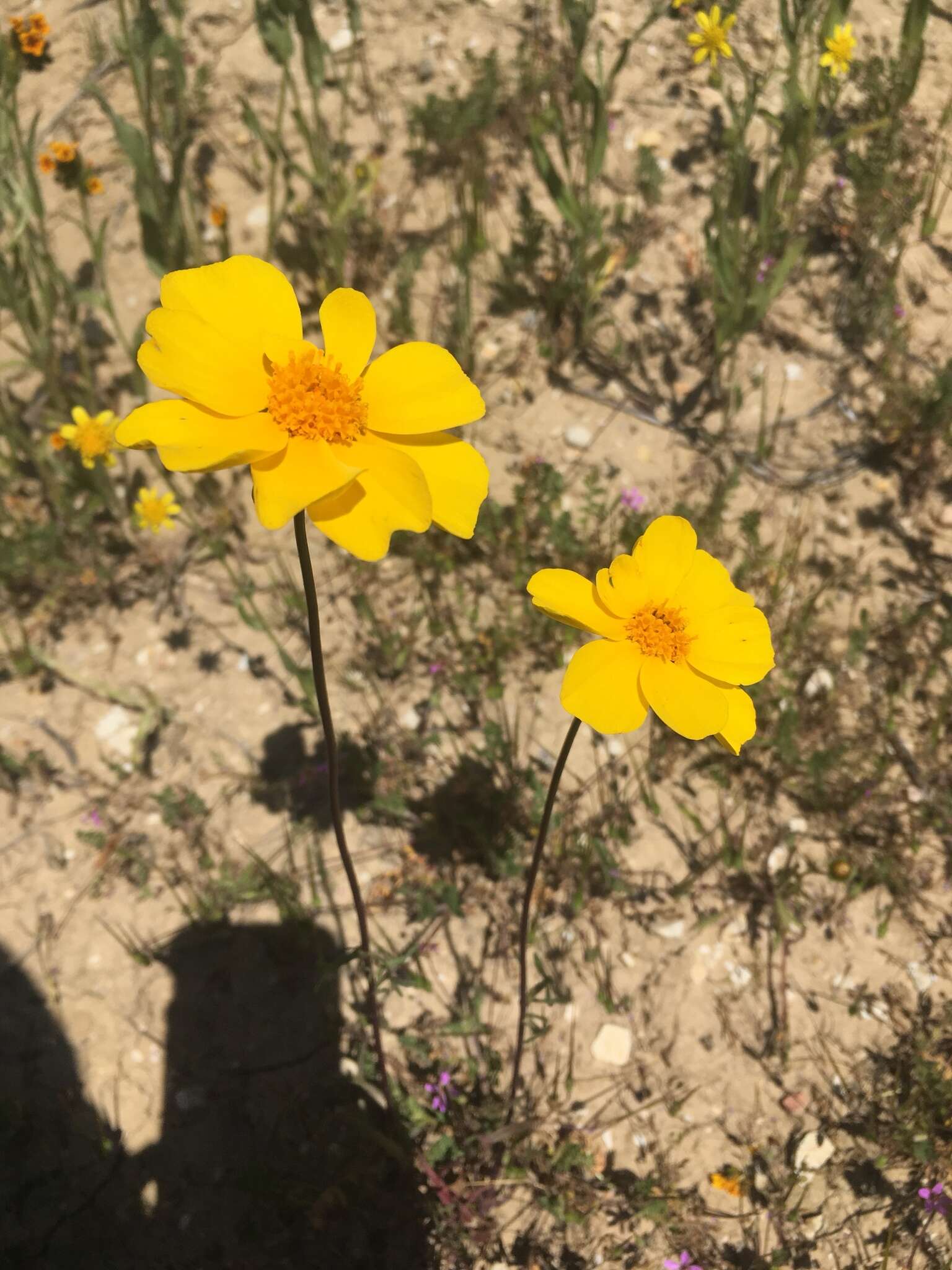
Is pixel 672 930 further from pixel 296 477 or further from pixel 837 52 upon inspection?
pixel 837 52

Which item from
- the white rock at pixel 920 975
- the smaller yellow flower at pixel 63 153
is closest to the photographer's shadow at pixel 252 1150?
the white rock at pixel 920 975

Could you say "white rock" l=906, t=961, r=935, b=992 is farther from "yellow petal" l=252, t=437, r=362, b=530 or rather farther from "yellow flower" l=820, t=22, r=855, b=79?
"yellow flower" l=820, t=22, r=855, b=79

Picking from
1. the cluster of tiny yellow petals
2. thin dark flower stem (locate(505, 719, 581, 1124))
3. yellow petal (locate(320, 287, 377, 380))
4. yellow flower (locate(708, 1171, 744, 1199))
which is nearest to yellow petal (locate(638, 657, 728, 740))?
thin dark flower stem (locate(505, 719, 581, 1124))

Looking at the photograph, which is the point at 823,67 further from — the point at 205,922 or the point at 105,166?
the point at 205,922

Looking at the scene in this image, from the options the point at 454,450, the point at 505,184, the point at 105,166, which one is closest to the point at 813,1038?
the point at 454,450

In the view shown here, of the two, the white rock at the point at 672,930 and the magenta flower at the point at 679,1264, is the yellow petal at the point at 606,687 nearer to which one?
the white rock at the point at 672,930

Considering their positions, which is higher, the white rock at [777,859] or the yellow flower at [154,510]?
the yellow flower at [154,510]

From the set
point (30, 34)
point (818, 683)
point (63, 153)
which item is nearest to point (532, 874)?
point (818, 683)
